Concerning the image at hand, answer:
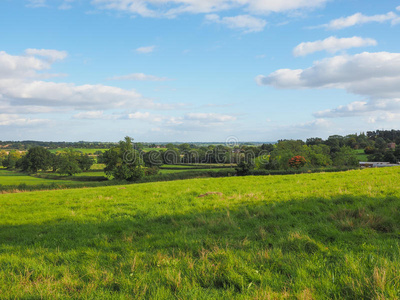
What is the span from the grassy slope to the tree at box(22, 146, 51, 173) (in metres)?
107

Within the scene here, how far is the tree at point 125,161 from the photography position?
55.2 m

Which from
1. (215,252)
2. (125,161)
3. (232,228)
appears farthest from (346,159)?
(215,252)

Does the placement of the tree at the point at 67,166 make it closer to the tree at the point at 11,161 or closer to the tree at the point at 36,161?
the tree at the point at 36,161

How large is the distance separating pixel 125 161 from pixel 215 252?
53.0m

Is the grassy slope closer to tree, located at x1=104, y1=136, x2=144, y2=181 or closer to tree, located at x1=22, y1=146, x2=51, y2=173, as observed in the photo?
tree, located at x1=104, y1=136, x2=144, y2=181

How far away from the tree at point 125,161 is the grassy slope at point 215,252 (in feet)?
147

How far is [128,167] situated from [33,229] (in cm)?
4719

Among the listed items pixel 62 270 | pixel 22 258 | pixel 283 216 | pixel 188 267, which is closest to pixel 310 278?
pixel 188 267

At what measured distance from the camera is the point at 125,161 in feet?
182

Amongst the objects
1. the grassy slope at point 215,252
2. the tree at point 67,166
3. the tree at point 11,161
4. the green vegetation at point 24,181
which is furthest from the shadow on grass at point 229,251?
the tree at point 11,161

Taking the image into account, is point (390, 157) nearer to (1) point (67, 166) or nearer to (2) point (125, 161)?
(2) point (125, 161)

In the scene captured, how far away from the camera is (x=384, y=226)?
22.3 feet

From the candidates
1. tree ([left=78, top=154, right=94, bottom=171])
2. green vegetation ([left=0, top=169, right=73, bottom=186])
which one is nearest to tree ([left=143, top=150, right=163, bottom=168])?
tree ([left=78, top=154, right=94, bottom=171])

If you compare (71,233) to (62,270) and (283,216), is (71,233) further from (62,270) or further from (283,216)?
(283,216)
